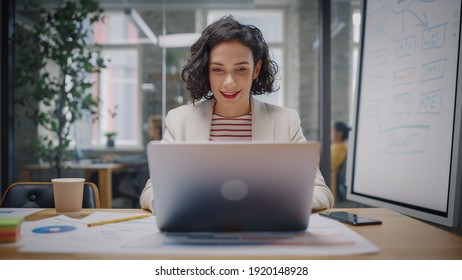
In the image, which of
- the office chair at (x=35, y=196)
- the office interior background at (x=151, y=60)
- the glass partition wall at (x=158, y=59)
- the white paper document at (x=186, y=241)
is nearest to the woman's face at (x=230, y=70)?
the office chair at (x=35, y=196)

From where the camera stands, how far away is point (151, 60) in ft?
13.7

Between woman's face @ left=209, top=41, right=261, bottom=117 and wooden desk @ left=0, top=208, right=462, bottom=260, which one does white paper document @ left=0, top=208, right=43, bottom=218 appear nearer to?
wooden desk @ left=0, top=208, right=462, bottom=260

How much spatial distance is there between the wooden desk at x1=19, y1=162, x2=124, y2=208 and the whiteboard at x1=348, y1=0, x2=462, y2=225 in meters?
2.36

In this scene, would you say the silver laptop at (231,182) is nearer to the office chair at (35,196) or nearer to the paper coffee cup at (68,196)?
the paper coffee cup at (68,196)

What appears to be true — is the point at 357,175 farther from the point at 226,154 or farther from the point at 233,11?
the point at 233,11

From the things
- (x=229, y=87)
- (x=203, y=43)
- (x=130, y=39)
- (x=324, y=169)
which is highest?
(x=130, y=39)

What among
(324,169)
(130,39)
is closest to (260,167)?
(324,169)

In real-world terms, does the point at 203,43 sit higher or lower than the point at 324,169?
higher

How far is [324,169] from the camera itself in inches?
115

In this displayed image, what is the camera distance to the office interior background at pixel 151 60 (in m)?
3.51

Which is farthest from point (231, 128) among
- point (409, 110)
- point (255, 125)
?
point (409, 110)

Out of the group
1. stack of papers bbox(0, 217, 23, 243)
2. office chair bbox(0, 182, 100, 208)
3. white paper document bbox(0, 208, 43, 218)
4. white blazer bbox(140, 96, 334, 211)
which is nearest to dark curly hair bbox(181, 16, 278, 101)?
white blazer bbox(140, 96, 334, 211)

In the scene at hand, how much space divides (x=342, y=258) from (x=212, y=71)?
97 cm
